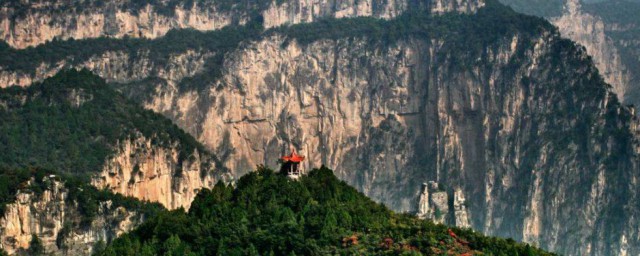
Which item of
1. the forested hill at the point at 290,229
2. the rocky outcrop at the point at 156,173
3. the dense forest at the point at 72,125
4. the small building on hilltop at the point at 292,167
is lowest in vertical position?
the forested hill at the point at 290,229

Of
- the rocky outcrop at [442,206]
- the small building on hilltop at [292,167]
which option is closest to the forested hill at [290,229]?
the small building on hilltop at [292,167]

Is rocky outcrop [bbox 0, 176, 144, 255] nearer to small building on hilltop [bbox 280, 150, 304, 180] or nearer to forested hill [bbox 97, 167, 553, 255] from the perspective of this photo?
small building on hilltop [bbox 280, 150, 304, 180]

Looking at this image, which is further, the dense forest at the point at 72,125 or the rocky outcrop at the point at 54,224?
the dense forest at the point at 72,125

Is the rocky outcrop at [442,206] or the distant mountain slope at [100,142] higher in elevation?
the distant mountain slope at [100,142]

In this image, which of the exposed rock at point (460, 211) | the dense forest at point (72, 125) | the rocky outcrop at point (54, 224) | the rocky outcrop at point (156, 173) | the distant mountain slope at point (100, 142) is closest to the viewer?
the rocky outcrop at point (54, 224)

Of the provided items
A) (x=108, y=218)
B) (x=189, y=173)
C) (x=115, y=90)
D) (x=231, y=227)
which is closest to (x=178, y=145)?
(x=189, y=173)

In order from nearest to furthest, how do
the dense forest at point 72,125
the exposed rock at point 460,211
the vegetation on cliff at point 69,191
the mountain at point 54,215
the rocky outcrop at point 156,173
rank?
the mountain at point 54,215 < the vegetation on cliff at point 69,191 < the dense forest at point 72,125 < the rocky outcrop at point 156,173 < the exposed rock at point 460,211

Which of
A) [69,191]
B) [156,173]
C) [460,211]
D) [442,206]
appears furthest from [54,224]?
[460,211]

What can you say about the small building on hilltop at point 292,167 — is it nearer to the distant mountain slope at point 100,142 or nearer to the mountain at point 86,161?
the mountain at point 86,161
